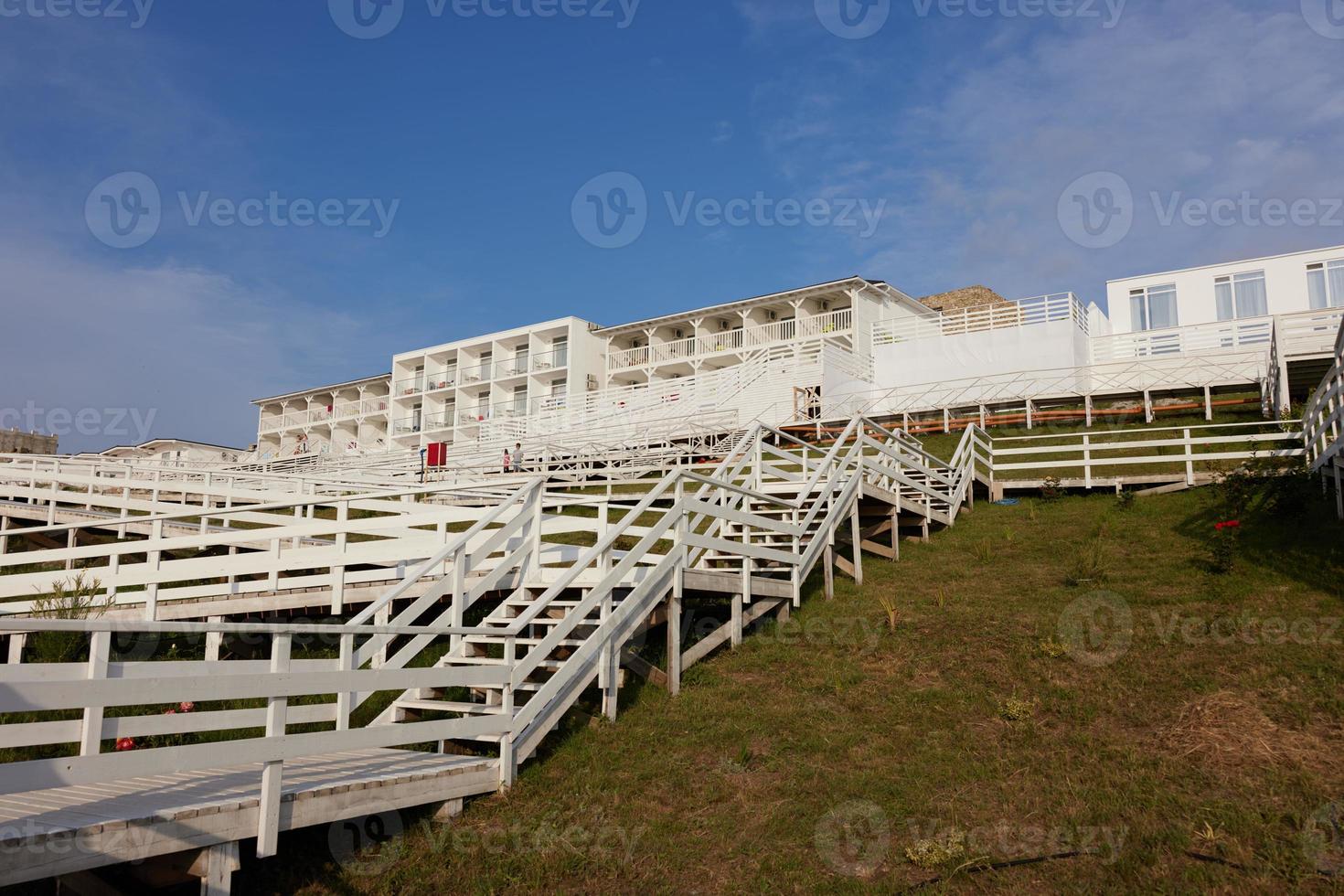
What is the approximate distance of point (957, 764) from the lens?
7645 mm

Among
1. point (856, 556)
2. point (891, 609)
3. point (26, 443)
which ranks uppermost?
point (26, 443)

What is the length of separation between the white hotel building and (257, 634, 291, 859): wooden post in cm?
2329

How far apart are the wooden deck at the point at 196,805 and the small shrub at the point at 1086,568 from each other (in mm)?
8275

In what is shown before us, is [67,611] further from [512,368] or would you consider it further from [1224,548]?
[512,368]

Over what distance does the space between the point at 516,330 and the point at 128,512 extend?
38.2m

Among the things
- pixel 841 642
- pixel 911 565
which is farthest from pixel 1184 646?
pixel 911 565

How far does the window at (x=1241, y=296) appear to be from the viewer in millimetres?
34094

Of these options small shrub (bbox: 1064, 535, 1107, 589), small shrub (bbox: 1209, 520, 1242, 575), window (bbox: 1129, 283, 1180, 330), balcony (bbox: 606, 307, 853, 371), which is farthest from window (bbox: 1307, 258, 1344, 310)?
small shrub (bbox: 1064, 535, 1107, 589)

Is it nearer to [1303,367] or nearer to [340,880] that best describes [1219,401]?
[1303,367]

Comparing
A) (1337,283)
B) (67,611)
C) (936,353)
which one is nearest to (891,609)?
(67,611)

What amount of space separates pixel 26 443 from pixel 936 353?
37807 mm

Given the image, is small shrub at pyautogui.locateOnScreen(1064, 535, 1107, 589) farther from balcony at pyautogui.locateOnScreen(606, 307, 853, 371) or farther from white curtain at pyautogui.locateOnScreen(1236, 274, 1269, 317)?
balcony at pyautogui.locateOnScreen(606, 307, 853, 371)

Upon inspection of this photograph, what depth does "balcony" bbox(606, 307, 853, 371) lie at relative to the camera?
43.8 m

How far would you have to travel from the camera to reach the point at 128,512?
1938cm
